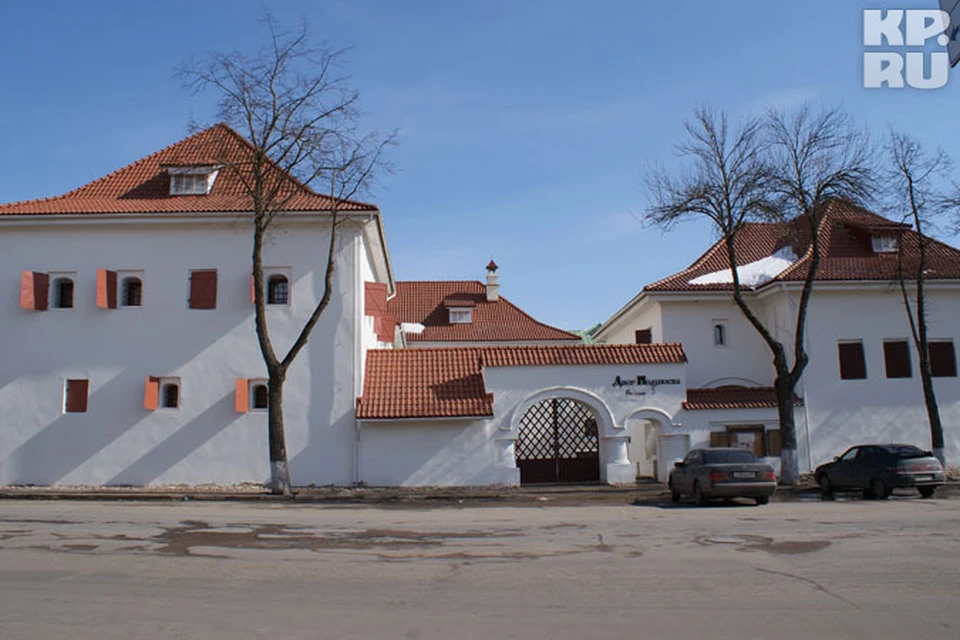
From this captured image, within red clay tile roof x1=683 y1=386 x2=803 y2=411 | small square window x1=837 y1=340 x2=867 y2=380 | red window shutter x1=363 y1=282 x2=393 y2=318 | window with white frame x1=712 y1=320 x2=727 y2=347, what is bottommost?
red clay tile roof x1=683 y1=386 x2=803 y2=411

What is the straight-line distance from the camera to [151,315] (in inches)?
902

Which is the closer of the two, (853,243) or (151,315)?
(151,315)

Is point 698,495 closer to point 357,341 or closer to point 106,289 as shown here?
point 357,341

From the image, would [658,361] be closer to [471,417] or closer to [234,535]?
[471,417]

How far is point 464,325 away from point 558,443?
63.6ft

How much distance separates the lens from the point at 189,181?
79.7 feet

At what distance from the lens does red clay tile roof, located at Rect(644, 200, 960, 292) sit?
26344 mm

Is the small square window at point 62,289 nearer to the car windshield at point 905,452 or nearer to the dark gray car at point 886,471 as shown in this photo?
the dark gray car at point 886,471

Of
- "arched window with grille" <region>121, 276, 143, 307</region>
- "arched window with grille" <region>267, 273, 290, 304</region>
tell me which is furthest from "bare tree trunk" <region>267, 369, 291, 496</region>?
"arched window with grille" <region>121, 276, 143, 307</region>

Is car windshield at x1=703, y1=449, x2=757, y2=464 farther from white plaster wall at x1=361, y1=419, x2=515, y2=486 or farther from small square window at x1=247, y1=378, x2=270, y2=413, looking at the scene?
small square window at x1=247, y1=378, x2=270, y2=413

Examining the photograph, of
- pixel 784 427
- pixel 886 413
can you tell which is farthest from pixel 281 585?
pixel 886 413

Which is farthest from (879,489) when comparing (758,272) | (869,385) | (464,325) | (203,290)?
(464,325)

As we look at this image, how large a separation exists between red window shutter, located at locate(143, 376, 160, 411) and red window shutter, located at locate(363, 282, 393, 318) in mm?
6654

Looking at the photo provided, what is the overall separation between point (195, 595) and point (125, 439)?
1628 cm
